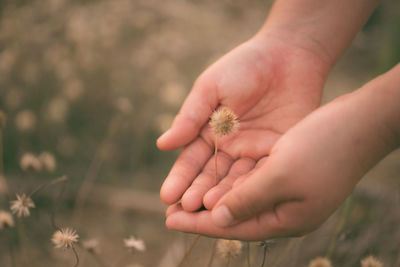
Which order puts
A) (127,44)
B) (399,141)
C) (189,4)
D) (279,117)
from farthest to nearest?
1. (189,4)
2. (127,44)
3. (279,117)
4. (399,141)

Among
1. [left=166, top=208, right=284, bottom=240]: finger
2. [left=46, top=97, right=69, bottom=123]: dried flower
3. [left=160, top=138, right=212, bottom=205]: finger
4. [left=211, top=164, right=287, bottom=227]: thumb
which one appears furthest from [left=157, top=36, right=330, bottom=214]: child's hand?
[left=46, top=97, right=69, bottom=123]: dried flower

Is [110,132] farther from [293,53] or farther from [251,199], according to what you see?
[251,199]

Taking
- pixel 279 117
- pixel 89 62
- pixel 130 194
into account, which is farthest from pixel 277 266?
pixel 89 62

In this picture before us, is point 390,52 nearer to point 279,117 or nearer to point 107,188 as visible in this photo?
point 279,117

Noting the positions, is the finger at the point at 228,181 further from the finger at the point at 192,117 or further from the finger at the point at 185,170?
the finger at the point at 192,117

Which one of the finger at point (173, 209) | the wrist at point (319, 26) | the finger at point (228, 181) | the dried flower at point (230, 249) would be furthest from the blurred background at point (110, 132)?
the wrist at point (319, 26)

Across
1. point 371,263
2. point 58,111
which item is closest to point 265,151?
point 371,263
